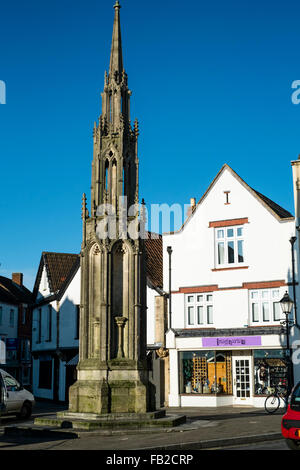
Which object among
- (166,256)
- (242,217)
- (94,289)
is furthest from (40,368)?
(94,289)

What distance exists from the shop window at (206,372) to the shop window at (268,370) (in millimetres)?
1508

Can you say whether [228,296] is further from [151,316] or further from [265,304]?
[151,316]

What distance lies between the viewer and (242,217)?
94.7 feet

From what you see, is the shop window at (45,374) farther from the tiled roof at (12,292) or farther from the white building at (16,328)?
the tiled roof at (12,292)

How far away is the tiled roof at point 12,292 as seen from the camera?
182 feet

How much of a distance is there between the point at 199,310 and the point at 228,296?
178cm

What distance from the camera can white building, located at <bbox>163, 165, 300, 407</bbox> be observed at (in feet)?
89.2

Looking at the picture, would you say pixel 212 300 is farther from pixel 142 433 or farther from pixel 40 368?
pixel 40 368

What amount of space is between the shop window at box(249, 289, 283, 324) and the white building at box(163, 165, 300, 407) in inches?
1.8

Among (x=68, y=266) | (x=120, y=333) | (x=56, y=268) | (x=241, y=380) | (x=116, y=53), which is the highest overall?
(x=116, y=53)

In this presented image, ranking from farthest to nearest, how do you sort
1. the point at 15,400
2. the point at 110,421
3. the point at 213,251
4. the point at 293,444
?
the point at 213,251
the point at 15,400
the point at 110,421
the point at 293,444

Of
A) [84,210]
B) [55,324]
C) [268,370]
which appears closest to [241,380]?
[268,370]

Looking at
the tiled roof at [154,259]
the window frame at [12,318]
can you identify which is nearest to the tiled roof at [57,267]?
the tiled roof at [154,259]

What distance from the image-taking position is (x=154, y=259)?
33.9m
